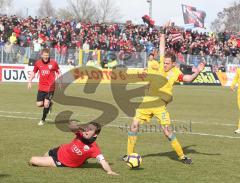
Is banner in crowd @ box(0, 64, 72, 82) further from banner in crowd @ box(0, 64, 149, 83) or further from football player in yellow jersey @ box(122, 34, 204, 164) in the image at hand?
football player in yellow jersey @ box(122, 34, 204, 164)

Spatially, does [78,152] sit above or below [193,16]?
below

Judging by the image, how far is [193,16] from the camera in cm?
5525

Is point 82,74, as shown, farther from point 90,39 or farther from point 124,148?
point 124,148

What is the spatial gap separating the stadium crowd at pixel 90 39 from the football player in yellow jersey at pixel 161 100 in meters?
24.8

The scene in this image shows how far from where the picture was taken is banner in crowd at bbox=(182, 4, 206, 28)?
178ft

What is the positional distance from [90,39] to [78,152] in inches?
1460

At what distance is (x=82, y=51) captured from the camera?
141ft

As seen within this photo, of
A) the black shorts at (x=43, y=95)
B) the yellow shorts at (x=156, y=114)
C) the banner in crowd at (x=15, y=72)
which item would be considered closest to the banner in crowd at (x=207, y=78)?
the banner in crowd at (x=15, y=72)

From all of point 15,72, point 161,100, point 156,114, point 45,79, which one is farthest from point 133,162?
point 15,72

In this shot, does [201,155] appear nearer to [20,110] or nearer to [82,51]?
[20,110]

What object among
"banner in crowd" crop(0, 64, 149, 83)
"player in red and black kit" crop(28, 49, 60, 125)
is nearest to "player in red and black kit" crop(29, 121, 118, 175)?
"player in red and black kit" crop(28, 49, 60, 125)

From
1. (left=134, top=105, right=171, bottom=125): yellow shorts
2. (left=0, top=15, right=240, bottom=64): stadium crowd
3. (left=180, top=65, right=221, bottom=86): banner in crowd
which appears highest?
(left=0, top=15, right=240, bottom=64): stadium crowd

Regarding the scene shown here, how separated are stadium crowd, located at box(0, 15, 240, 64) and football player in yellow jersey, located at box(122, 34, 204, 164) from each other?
2476cm

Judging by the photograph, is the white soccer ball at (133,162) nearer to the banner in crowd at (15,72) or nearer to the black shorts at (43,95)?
the black shorts at (43,95)
